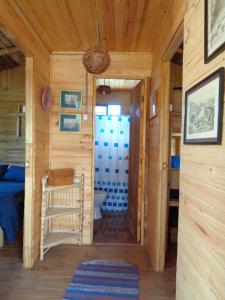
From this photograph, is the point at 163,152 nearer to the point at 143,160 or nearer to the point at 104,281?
the point at 143,160

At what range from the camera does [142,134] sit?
10.8 ft

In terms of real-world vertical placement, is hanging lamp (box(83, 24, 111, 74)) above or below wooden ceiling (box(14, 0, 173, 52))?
below

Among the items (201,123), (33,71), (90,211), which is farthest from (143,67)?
(201,123)

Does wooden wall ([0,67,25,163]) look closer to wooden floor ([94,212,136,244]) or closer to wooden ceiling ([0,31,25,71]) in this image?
wooden ceiling ([0,31,25,71])

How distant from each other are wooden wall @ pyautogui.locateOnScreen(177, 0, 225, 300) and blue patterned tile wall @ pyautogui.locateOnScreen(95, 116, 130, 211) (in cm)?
315

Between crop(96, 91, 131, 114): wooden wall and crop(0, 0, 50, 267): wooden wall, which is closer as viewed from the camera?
crop(0, 0, 50, 267): wooden wall

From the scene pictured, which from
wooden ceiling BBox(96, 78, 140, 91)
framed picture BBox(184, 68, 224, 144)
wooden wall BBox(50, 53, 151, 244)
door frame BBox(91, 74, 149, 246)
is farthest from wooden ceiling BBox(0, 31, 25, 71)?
framed picture BBox(184, 68, 224, 144)

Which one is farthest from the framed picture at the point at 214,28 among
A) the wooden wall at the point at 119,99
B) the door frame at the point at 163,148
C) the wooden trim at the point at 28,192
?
the wooden wall at the point at 119,99

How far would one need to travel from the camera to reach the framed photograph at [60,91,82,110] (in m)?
3.22

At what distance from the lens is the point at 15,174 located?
4.06 meters

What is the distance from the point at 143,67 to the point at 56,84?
110cm

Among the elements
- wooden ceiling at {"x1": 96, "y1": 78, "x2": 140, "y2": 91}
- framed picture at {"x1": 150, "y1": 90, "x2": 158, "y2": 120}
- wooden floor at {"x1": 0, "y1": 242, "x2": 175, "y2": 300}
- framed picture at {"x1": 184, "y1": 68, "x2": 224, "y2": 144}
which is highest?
wooden ceiling at {"x1": 96, "y1": 78, "x2": 140, "y2": 91}

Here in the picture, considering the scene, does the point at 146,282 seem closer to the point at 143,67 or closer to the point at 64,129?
the point at 64,129

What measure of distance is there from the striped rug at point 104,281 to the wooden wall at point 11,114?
2.51 meters
